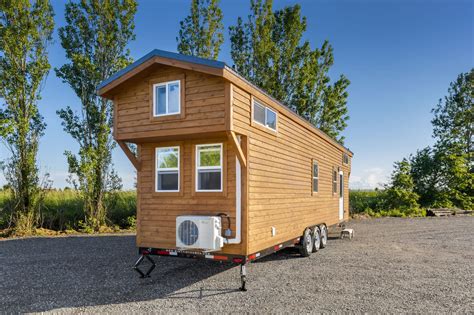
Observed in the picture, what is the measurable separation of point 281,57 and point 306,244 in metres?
13.5

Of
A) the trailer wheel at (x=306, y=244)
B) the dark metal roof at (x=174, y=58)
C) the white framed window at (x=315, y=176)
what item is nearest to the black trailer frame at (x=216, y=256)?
the trailer wheel at (x=306, y=244)

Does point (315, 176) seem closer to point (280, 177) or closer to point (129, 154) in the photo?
point (280, 177)

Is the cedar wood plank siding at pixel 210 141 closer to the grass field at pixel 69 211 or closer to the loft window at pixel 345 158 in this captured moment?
the loft window at pixel 345 158

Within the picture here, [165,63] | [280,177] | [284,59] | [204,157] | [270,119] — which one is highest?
[284,59]

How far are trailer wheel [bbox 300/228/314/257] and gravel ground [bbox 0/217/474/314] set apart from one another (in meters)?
0.22

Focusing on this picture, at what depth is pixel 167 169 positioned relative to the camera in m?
7.46

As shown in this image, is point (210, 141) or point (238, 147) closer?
point (238, 147)

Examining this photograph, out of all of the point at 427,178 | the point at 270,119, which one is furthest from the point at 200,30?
the point at 427,178

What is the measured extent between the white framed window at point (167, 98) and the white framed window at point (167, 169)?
0.92m

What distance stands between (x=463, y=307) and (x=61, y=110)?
1480 centimetres

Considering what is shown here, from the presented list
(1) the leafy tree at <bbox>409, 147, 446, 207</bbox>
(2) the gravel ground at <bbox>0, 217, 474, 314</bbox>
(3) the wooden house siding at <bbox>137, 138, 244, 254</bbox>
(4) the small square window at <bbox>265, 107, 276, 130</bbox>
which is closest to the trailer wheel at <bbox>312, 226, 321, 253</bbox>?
(2) the gravel ground at <bbox>0, 217, 474, 314</bbox>

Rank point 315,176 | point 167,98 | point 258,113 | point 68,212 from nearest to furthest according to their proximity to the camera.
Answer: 1. point 167,98
2. point 258,113
3. point 315,176
4. point 68,212

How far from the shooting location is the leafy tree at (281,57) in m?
19.6

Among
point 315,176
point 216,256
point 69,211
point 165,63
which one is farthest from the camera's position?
point 69,211
